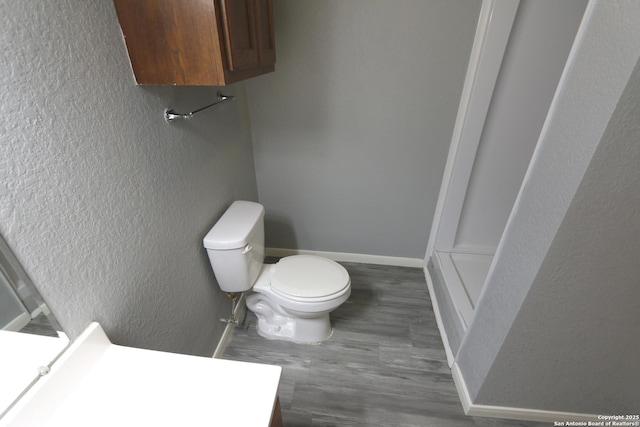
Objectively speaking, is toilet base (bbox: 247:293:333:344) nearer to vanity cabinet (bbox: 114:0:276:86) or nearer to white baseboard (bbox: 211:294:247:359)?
white baseboard (bbox: 211:294:247:359)

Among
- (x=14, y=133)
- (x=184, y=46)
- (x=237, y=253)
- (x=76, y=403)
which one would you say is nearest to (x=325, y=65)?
(x=184, y=46)

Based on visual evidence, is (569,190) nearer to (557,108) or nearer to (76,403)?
(557,108)

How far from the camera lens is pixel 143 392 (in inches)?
26.5

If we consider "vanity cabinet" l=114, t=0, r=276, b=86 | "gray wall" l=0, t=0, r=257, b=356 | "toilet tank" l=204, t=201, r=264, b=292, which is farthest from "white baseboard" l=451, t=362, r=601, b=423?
"vanity cabinet" l=114, t=0, r=276, b=86

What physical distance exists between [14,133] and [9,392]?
52cm

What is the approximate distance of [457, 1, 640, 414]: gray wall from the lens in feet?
2.30

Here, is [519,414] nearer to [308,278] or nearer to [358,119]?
[308,278]

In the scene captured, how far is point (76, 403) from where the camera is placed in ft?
2.16

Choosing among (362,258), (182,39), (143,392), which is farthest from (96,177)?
(362,258)

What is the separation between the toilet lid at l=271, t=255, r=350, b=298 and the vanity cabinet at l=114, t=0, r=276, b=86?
968 mm

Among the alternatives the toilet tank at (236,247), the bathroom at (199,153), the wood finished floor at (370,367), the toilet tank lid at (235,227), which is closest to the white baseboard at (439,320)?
the wood finished floor at (370,367)

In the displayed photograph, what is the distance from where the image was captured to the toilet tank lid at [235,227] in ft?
4.11

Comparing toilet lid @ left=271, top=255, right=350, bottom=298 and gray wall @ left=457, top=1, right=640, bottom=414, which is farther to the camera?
toilet lid @ left=271, top=255, right=350, bottom=298

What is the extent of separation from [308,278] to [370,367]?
566 millimetres
